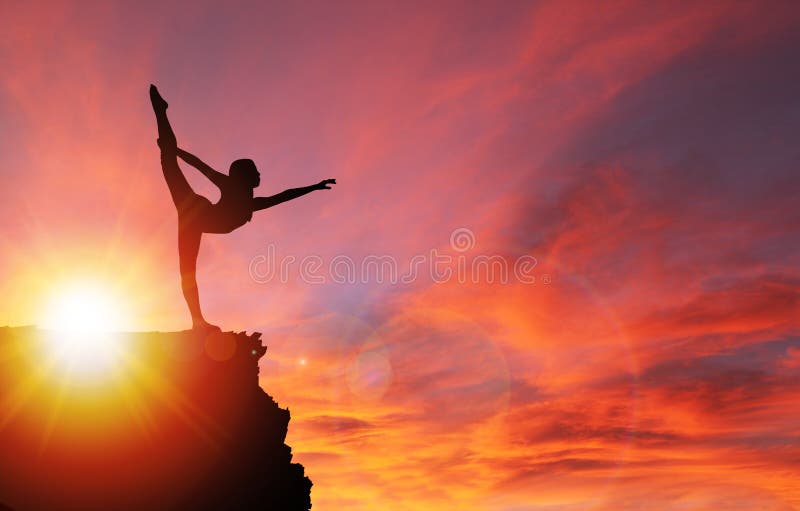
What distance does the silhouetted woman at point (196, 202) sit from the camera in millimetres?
15125

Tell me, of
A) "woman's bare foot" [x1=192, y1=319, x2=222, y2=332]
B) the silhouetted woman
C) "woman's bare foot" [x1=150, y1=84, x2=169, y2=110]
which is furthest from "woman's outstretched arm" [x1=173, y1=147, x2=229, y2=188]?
"woman's bare foot" [x1=192, y1=319, x2=222, y2=332]

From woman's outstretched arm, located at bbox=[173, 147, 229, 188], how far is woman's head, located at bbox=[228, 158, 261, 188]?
0.80ft

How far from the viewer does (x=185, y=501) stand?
1351 cm

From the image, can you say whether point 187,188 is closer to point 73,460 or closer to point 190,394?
point 190,394

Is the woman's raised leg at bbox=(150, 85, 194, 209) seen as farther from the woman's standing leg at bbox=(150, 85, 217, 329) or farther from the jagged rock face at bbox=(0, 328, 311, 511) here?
the jagged rock face at bbox=(0, 328, 311, 511)

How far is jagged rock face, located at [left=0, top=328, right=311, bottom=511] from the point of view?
12.5m

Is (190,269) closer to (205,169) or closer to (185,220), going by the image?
(185,220)

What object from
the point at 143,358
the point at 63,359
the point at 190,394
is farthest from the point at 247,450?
the point at 63,359

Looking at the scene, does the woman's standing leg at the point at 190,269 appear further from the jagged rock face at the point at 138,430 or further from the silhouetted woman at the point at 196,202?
the jagged rock face at the point at 138,430

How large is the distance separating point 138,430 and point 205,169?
20.5 ft

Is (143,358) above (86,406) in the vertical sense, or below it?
above

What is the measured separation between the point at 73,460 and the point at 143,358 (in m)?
2.57

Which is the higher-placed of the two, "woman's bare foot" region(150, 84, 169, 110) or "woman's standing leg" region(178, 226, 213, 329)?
"woman's bare foot" region(150, 84, 169, 110)

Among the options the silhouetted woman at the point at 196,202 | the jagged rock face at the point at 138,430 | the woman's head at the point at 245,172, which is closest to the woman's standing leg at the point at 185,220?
the silhouetted woman at the point at 196,202
